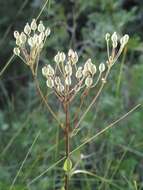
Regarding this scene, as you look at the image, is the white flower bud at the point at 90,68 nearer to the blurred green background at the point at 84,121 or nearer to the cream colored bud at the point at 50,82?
the cream colored bud at the point at 50,82

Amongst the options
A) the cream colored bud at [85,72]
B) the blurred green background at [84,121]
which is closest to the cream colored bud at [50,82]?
→ the cream colored bud at [85,72]

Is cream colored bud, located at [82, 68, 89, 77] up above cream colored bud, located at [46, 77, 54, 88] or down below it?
below

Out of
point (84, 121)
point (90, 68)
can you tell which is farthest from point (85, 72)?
point (84, 121)

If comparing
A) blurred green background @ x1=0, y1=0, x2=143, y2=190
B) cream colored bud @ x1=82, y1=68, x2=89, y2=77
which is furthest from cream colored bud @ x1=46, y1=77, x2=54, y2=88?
blurred green background @ x1=0, y1=0, x2=143, y2=190

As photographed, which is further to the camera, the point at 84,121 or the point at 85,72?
the point at 84,121

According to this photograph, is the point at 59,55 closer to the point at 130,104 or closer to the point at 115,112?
the point at 115,112

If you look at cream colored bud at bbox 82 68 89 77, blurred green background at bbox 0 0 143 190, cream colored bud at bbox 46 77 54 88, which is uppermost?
cream colored bud at bbox 46 77 54 88

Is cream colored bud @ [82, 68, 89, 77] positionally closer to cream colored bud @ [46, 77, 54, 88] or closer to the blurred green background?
cream colored bud @ [46, 77, 54, 88]

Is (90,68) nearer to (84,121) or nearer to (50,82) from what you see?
(50,82)
